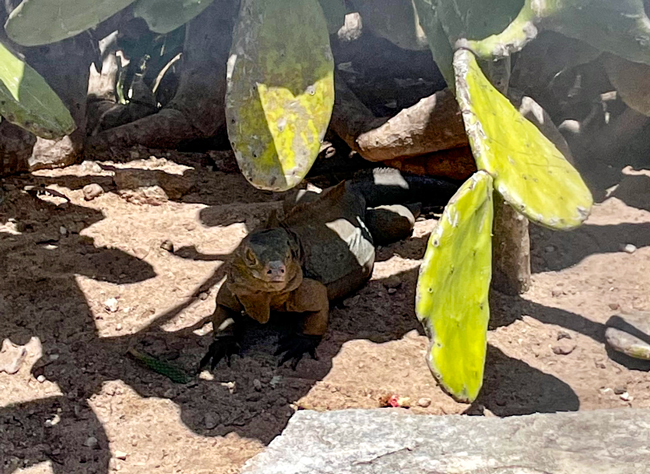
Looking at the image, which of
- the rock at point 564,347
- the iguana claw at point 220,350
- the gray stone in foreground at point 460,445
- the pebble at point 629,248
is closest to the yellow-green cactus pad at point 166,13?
the iguana claw at point 220,350

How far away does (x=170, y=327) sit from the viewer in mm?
3607

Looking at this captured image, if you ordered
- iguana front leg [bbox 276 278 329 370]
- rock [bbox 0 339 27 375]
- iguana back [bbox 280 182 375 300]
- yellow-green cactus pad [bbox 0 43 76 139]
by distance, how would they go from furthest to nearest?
iguana back [bbox 280 182 375 300]
iguana front leg [bbox 276 278 329 370]
rock [bbox 0 339 27 375]
yellow-green cactus pad [bbox 0 43 76 139]

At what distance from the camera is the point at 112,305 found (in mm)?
3646

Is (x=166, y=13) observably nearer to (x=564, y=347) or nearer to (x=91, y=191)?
(x=91, y=191)

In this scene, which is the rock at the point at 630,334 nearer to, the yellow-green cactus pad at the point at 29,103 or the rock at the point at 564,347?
the rock at the point at 564,347

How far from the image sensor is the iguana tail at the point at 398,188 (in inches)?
→ 197

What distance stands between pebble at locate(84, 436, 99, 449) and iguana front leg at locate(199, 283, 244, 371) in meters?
0.59

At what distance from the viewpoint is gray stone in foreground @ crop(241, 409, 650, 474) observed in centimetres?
224

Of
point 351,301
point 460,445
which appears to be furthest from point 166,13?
point 460,445

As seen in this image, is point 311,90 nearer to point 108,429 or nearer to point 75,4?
point 75,4

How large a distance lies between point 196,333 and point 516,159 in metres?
1.78

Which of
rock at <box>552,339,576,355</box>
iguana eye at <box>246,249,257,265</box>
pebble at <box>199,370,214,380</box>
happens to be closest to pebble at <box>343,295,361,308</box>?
iguana eye at <box>246,249,257,265</box>

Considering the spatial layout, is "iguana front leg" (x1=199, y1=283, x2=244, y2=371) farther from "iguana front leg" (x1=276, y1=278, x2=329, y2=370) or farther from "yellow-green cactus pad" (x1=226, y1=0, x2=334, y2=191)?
"yellow-green cactus pad" (x1=226, y1=0, x2=334, y2=191)

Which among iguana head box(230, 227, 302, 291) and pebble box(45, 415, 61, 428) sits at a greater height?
iguana head box(230, 227, 302, 291)
